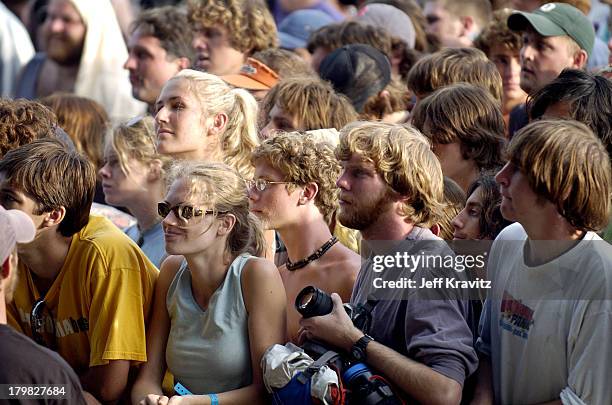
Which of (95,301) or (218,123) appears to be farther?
(218,123)

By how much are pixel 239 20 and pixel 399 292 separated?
3.77m

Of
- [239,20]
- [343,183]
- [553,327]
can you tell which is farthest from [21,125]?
[553,327]

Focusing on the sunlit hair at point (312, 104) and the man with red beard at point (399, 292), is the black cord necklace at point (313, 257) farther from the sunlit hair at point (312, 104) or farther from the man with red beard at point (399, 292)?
the sunlit hair at point (312, 104)

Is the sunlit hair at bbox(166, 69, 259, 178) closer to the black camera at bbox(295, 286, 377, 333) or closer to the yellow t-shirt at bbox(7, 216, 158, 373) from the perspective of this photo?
the yellow t-shirt at bbox(7, 216, 158, 373)

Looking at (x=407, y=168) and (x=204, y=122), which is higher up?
(x=407, y=168)

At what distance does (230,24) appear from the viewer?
753 centimetres

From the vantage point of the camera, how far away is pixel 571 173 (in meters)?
3.89

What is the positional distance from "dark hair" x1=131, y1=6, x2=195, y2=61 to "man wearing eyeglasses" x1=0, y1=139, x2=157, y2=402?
10.5 ft

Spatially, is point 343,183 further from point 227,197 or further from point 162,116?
point 162,116

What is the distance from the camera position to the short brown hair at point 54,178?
4590 millimetres

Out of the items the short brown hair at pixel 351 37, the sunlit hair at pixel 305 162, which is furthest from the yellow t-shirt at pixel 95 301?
the short brown hair at pixel 351 37

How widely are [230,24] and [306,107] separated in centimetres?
185

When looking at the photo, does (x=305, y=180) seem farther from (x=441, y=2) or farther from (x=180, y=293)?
(x=441, y=2)

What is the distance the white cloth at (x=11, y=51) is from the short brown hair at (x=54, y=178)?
15.9 ft
